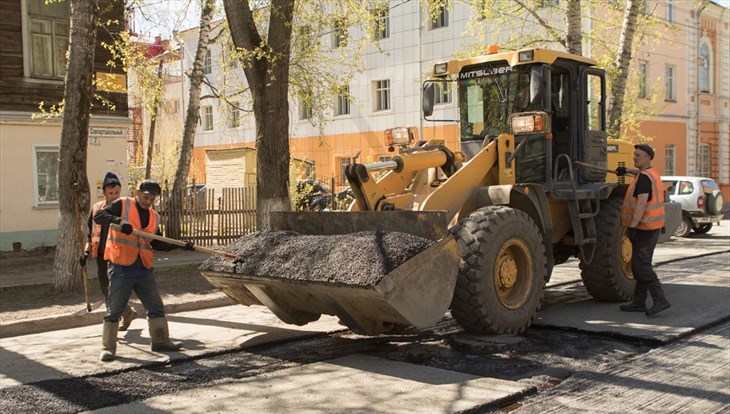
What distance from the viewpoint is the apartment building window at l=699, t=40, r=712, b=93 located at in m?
33.0

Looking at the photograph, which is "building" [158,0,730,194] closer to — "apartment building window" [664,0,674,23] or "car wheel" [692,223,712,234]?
"apartment building window" [664,0,674,23]

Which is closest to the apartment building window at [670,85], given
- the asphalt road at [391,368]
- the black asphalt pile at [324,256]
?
the asphalt road at [391,368]

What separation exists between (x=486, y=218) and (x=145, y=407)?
3.54 meters

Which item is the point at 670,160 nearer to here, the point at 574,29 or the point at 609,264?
the point at 574,29

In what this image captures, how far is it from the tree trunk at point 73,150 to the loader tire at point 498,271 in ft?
20.2

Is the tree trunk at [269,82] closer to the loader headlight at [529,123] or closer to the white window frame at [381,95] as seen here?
the loader headlight at [529,123]

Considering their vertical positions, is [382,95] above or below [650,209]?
above

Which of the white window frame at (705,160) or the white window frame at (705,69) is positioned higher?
the white window frame at (705,69)

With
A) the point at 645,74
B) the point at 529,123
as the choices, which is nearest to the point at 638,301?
the point at 529,123

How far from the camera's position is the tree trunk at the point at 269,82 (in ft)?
36.7

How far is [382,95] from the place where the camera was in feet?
106

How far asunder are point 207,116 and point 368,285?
37047 millimetres

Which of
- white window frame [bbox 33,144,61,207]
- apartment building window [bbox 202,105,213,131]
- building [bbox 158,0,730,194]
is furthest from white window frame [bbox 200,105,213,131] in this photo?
white window frame [bbox 33,144,61,207]

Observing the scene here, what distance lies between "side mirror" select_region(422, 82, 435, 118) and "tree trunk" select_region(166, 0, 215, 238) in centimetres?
936
